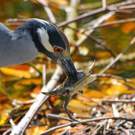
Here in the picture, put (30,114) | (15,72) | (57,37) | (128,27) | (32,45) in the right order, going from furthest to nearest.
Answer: (128,27)
(15,72)
(30,114)
(32,45)
(57,37)

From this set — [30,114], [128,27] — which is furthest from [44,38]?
[128,27]

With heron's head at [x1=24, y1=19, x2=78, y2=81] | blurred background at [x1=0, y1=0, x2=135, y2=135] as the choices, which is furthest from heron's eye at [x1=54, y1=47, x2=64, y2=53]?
blurred background at [x1=0, y1=0, x2=135, y2=135]

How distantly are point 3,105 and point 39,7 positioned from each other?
1.23m

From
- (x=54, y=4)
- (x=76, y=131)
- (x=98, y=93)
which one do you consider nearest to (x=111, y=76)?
(x=98, y=93)

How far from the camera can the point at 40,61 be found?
3.21 m

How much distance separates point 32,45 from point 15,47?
62 mm

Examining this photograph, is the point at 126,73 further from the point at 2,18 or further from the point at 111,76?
the point at 2,18

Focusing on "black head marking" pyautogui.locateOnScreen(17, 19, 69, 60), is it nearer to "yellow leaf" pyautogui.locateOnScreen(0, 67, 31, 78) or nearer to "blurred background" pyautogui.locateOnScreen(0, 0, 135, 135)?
"blurred background" pyautogui.locateOnScreen(0, 0, 135, 135)

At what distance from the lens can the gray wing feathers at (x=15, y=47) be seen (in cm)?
222

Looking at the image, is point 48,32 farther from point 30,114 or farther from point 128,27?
point 128,27

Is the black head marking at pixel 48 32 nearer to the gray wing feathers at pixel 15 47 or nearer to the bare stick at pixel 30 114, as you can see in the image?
the gray wing feathers at pixel 15 47

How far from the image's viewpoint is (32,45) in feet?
7.31

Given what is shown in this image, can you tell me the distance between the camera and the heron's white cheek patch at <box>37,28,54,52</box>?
2143mm

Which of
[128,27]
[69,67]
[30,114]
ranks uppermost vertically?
[128,27]
